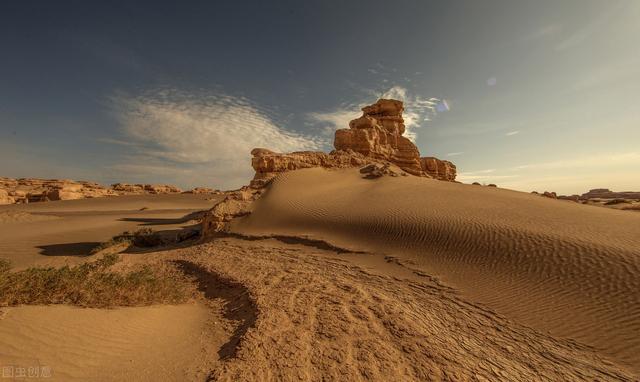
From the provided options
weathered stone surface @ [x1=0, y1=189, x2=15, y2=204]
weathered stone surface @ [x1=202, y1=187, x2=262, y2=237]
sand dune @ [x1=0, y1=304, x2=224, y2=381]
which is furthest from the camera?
weathered stone surface @ [x1=0, y1=189, x2=15, y2=204]

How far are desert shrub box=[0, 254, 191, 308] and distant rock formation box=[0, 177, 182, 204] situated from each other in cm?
4793

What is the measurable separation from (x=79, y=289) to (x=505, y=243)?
9.73 metres

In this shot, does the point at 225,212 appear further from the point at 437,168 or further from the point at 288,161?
the point at 437,168

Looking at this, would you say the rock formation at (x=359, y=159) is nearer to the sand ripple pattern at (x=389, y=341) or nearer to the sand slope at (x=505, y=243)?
the sand slope at (x=505, y=243)

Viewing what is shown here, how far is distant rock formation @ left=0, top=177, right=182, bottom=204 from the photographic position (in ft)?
130

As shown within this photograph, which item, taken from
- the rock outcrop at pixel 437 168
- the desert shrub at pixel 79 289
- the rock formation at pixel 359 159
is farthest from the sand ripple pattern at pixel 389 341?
the rock outcrop at pixel 437 168

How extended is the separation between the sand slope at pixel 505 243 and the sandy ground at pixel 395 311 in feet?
0.13

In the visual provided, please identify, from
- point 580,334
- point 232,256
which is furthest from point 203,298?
point 580,334

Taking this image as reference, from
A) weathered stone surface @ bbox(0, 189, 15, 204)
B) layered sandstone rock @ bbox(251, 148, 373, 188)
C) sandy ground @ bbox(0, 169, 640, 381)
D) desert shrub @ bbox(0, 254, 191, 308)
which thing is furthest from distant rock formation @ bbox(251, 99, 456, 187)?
weathered stone surface @ bbox(0, 189, 15, 204)

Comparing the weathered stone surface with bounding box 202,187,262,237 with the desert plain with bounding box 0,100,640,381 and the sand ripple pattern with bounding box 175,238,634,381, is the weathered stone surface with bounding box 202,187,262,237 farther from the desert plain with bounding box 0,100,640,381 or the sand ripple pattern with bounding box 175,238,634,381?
the sand ripple pattern with bounding box 175,238,634,381

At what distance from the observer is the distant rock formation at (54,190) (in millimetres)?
39612

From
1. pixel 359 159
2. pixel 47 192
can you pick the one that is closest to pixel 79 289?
pixel 359 159

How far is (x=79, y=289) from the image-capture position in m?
4.82

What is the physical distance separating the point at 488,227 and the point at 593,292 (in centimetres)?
338
